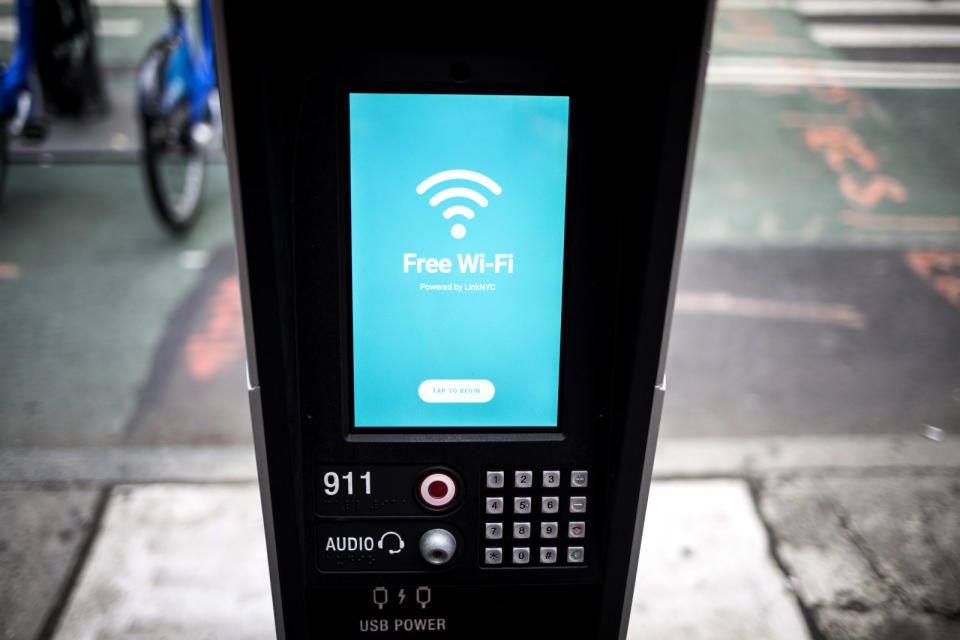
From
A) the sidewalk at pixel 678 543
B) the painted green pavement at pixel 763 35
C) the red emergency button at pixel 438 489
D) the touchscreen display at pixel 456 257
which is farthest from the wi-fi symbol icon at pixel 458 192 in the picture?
the painted green pavement at pixel 763 35

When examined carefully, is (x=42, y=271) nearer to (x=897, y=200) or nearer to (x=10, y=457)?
(x=10, y=457)

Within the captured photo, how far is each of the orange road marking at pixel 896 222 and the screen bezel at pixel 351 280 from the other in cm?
484

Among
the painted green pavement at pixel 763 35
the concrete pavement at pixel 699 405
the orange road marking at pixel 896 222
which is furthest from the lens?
the painted green pavement at pixel 763 35

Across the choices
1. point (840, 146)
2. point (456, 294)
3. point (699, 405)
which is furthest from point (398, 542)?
point (840, 146)

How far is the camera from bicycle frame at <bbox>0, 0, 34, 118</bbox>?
5.43m

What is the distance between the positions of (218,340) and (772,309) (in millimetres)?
2937

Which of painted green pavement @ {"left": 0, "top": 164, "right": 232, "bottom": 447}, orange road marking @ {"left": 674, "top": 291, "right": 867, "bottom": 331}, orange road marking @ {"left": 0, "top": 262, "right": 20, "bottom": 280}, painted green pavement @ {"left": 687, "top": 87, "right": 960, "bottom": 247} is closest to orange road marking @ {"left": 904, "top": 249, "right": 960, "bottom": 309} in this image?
painted green pavement @ {"left": 687, "top": 87, "right": 960, "bottom": 247}

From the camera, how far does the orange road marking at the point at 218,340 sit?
452 centimetres

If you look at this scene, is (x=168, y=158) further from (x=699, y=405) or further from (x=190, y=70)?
(x=699, y=405)

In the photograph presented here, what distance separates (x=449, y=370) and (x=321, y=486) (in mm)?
329

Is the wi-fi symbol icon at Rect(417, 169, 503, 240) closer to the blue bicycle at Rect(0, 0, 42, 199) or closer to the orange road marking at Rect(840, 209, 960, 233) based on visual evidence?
the blue bicycle at Rect(0, 0, 42, 199)

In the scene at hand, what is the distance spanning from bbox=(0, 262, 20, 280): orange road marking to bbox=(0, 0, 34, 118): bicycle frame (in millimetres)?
901

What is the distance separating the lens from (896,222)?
5938 millimetres

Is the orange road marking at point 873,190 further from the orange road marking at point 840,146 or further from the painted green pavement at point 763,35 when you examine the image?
the painted green pavement at point 763,35
